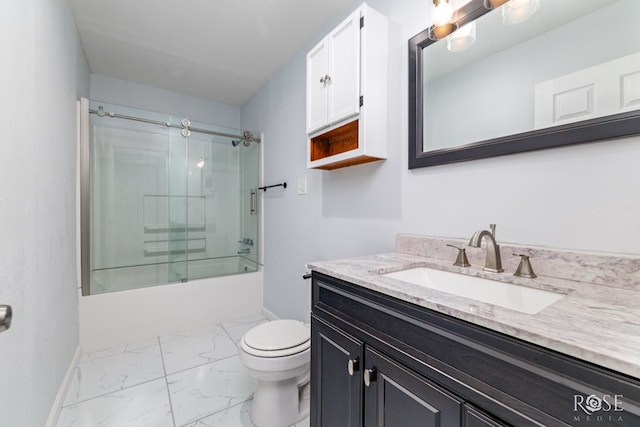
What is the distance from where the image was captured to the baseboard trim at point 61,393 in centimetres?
132

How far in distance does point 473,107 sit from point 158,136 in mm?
2558

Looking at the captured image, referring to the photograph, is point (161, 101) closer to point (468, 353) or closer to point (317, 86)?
point (317, 86)

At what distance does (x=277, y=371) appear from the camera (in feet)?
4.25

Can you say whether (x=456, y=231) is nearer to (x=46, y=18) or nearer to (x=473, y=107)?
(x=473, y=107)

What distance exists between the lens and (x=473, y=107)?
111 centimetres

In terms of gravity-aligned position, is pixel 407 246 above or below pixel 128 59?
below

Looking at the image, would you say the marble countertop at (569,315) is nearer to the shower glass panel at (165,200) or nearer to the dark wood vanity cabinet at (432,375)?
the dark wood vanity cabinet at (432,375)

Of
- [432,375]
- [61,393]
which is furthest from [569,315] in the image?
[61,393]

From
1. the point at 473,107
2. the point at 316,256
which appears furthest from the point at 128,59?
the point at 473,107

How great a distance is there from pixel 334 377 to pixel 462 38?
1447mm

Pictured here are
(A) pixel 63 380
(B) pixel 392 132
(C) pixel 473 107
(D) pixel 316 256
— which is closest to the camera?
(C) pixel 473 107

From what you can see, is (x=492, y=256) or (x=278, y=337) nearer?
(x=492, y=256)

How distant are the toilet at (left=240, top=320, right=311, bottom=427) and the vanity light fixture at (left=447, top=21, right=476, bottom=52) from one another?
1.54 metres

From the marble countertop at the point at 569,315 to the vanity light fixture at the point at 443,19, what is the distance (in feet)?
3.30
